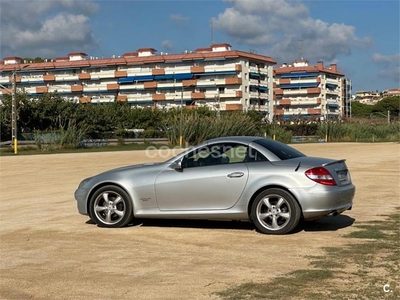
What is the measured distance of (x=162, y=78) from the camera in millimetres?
112812

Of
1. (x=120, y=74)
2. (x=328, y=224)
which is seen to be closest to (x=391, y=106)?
(x=120, y=74)

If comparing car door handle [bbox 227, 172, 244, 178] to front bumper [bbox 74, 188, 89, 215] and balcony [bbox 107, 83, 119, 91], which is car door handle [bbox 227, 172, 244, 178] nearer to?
front bumper [bbox 74, 188, 89, 215]

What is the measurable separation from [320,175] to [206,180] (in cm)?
163

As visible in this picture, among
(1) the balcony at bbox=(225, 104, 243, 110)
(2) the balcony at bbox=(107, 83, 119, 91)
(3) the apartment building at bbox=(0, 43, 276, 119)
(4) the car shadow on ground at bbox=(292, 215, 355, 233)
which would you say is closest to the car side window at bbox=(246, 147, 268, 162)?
(4) the car shadow on ground at bbox=(292, 215, 355, 233)

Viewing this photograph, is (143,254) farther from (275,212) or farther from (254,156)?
(254,156)

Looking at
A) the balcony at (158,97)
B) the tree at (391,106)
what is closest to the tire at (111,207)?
the balcony at (158,97)

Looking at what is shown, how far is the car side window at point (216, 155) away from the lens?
9453mm

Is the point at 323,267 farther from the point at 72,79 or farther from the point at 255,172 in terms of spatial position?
the point at 72,79

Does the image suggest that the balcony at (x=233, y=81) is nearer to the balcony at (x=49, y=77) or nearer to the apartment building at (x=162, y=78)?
the apartment building at (x=162, y=78)

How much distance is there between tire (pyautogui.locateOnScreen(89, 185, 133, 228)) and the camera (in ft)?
32.1

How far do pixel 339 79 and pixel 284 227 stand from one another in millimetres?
146679

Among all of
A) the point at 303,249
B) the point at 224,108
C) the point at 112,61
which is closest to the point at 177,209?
the point at 303,249

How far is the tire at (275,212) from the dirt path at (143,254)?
0.19 meters

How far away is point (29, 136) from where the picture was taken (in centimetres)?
5900
